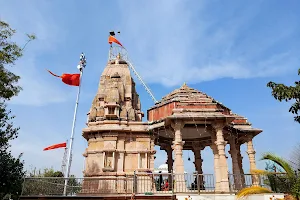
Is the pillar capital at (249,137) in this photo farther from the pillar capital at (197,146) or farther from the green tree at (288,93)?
the green tree at (288,93)

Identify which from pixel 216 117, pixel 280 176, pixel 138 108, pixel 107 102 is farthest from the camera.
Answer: pixel 138 108

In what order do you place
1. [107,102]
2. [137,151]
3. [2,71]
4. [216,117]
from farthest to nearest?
[107,102] → [137,151] → [216,117] → [2,71]

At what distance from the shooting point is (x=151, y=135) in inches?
746

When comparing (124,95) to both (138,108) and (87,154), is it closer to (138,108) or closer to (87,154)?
(138,108)

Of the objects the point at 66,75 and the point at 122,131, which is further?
the point at 66,75

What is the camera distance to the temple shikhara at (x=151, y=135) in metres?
16.4

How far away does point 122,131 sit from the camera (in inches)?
739

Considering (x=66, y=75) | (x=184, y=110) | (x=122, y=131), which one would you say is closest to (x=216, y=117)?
(x=184, y=110)

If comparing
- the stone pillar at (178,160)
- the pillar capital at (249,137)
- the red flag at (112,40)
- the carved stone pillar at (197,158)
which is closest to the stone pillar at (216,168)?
the stone pillar at (178,160)

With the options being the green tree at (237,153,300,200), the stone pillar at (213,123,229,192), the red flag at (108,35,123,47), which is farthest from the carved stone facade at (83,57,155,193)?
the green tree at (237,153,300,200)

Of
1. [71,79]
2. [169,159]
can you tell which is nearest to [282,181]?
[169,159]

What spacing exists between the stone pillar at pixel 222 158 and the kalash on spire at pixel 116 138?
4.64 meters

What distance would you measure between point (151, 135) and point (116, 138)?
8.24 ft

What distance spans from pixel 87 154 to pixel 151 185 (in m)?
5.34
